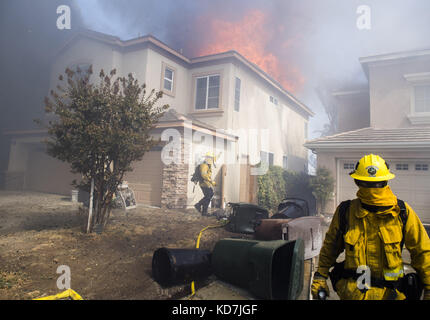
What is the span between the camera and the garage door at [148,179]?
1077 centimetres

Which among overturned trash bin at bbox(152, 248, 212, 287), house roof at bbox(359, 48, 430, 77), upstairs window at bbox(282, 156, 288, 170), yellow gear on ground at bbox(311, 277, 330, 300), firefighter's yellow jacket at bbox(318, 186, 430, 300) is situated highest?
house roof at bbox(359, 48, 430, 77)

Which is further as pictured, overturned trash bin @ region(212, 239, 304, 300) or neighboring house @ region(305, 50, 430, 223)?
neighboring house @ region(305, 50, 430, 223)

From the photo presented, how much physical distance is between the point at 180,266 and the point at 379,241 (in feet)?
8.61

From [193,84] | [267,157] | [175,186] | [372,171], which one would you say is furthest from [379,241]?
[267,157]

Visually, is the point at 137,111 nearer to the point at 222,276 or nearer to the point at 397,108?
the point at 222,276

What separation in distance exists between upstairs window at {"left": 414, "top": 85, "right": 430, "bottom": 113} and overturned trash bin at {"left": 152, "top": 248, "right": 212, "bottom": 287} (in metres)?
12.2

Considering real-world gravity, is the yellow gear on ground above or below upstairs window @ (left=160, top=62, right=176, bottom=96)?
below

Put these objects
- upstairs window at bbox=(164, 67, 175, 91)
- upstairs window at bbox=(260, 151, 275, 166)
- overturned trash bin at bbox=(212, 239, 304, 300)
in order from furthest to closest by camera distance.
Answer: upstairs window at bbox=(260, 151, 275, 166) < upstairs window at bbox=(164, 67, 175, 91) < overturned trash bin at bbox=(212, 239, 304, 300)

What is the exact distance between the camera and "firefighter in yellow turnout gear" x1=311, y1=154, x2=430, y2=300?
6.70ft

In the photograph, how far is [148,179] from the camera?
11.0 meters

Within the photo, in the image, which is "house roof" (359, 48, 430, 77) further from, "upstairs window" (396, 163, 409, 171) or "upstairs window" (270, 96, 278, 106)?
"upstairs window" (270, 96, 278, 106)

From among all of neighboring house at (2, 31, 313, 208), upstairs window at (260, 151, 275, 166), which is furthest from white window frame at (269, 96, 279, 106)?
upstairs window at (260, 151, 275, 166)

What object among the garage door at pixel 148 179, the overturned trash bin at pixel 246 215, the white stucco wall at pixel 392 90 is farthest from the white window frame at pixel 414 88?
the garage door at pixel 148 179
